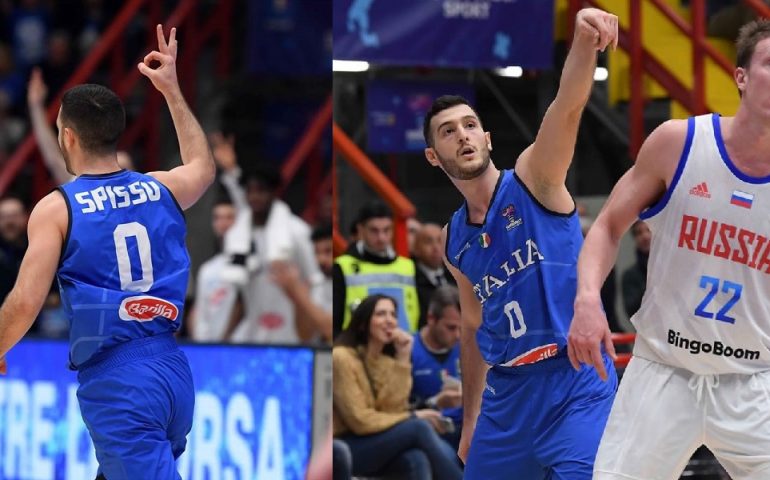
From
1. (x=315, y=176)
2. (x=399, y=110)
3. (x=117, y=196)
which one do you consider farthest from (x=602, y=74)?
(x=117, y=196)

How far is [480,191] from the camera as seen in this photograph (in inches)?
205

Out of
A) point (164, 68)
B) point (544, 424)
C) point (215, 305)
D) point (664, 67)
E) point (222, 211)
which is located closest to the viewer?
point (544, 424)

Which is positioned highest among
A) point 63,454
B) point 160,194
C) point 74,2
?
point 74,2

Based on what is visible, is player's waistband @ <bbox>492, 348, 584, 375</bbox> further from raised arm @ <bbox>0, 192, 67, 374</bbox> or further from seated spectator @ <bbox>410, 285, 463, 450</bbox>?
seated spectator @ <bbox>410, 285, 463, 450</bbox>

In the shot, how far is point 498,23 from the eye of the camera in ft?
27.7

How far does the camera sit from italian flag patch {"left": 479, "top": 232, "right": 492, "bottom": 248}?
513 cm

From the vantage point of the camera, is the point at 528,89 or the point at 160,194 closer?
the point at 160,194

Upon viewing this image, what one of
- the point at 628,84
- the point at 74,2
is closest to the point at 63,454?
the point at 628,84

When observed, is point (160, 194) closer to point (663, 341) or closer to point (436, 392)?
point (663, 341)

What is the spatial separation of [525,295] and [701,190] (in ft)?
3.02

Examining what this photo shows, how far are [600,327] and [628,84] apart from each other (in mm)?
5547

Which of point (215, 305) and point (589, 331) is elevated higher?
point (589, 331)

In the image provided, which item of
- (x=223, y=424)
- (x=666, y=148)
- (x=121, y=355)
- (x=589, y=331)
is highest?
(x=666, y=148)

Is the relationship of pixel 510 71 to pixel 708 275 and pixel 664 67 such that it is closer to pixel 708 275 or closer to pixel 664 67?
pixel 664 67
